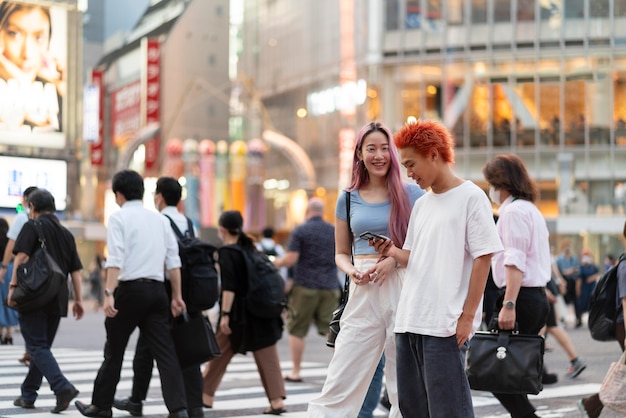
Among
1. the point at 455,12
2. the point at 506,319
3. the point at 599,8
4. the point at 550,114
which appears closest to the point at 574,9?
the point at 599,8

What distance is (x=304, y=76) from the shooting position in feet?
170

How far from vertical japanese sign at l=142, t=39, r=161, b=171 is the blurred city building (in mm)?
21794

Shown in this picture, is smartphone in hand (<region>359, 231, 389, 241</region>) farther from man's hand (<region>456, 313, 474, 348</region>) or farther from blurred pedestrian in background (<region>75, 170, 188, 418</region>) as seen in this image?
blurred pedestrian in background (<region>75, 170, 188, 418</region>)

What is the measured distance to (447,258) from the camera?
5.40 metres

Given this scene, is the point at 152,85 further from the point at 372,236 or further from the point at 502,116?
the point at 372,236

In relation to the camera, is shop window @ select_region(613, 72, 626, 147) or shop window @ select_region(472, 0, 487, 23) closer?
shop window @ select_region(613, 72, 626, 147)

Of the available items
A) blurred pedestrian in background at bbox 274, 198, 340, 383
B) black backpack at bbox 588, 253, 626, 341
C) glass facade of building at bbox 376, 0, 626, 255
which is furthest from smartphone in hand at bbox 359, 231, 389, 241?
glass facade of building at bbox 376, 0, 626, 255

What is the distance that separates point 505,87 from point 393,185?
3859 cm

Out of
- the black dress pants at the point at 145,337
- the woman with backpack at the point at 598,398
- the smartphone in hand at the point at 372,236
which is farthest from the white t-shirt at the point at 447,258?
the black dress pants at the point at 145,337

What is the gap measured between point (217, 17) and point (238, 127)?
44.6 feet

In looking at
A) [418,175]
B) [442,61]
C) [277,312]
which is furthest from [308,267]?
[442,61]

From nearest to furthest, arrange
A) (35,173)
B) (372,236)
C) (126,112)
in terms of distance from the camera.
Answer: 1. (372,236)
2. (35,173)
3. (126,112)

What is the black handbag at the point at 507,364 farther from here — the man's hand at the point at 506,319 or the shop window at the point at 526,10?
the shop window at the point at 526,10

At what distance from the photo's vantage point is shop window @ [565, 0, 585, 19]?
1693 inches
